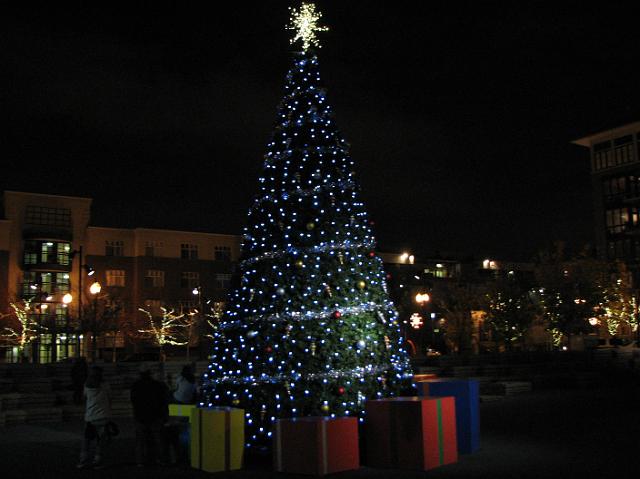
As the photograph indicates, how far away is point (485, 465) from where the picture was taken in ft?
34.7

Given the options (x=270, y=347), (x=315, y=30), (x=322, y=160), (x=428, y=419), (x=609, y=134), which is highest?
(x=609, y=134)

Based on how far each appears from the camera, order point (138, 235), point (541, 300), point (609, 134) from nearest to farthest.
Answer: point (541, 300) → point (138, 235) → point (609, 134)

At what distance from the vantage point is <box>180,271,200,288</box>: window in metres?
64.7

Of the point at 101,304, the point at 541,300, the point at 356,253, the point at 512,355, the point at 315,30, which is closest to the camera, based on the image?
the point at 356,253

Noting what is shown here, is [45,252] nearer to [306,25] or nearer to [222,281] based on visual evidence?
[222,281]

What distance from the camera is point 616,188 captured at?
228 ft

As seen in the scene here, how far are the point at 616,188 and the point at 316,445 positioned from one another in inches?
2619

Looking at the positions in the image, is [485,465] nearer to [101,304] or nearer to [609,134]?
[101,304]

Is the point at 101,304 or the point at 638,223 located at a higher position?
the point at 638,223

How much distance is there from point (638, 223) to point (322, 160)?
61.3m

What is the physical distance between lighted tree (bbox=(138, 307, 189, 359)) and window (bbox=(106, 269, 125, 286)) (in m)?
3.72

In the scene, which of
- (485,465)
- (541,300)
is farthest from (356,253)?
(541,300)

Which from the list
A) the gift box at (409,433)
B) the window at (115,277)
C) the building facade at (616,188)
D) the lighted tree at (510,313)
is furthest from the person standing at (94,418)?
the building facade at (616,188)

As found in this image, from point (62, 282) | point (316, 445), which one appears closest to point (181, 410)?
point (316, 445)
